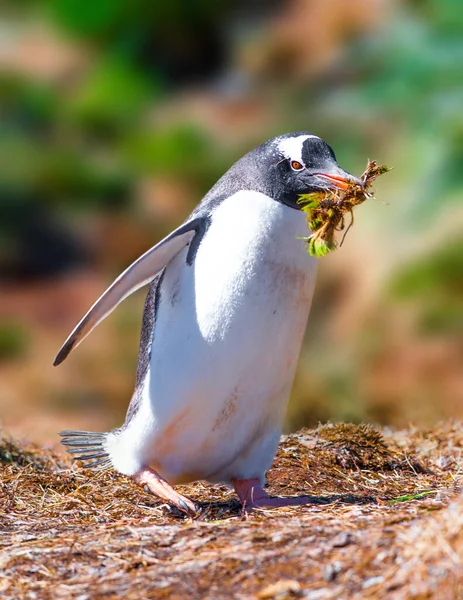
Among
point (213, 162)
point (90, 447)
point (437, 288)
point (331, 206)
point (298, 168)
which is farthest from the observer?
point (213, 162)

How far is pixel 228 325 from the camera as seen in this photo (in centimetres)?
380

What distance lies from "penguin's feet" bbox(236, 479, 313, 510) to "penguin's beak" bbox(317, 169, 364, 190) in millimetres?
1075

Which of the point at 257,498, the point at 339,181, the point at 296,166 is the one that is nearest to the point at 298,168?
the point at 296,166

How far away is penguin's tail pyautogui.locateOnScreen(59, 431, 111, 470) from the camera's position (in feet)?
14.1

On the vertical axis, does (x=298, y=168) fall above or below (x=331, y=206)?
above

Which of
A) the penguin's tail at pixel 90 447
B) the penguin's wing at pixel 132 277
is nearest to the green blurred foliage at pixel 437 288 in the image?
the penguin's tail at pixel 90 447

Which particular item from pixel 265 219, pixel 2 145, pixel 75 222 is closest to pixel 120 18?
pixel 2 145

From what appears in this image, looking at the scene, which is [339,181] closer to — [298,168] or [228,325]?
[298,168]

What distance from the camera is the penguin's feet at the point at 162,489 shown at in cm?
376

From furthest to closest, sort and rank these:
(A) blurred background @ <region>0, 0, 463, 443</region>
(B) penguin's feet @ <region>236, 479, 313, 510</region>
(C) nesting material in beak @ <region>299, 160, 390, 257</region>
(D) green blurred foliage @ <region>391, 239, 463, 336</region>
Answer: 1. (D) green blurred foliage @ <region>391, 239, 463, 336</region>
2. (A) blurred background @ <region>0, 0, 463, 443</region>
3. (B) penguin's feet @ <region>236, 479, 313, 510</region>
4. (C) nesting material in beak @ <region>299, 160, 390, 257</region>

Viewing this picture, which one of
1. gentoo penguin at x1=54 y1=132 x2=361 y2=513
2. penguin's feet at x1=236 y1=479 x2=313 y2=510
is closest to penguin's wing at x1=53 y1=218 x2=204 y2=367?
gentoo penguin at x1=54 y1=132 x2=361 y2=513

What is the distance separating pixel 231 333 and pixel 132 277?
1.46 feet

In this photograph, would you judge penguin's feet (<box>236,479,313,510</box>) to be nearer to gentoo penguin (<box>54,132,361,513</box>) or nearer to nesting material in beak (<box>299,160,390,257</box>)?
gentoo penguin (<box>54,132,361,513</box>)

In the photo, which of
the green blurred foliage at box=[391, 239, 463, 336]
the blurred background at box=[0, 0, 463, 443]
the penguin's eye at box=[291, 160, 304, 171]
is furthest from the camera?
the green blurred foliage at box=[391, 239, 463, 336]
